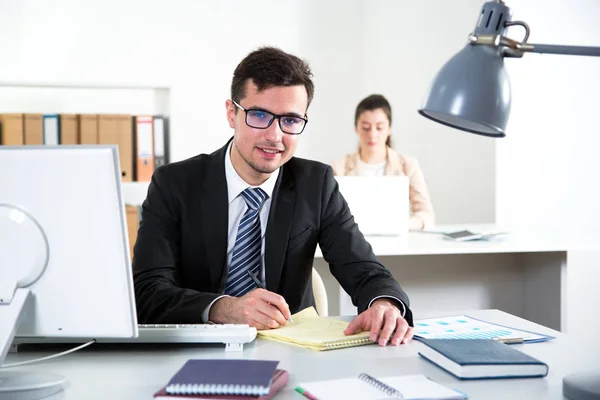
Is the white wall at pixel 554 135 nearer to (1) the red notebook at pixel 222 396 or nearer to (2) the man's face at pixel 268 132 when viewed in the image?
(2) the man's face at pixel 268 132

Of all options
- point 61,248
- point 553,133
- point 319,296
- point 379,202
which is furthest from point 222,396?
point 553,133

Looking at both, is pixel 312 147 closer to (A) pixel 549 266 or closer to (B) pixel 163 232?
(A) pixel 549 266

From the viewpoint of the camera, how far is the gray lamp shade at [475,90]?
1233mm

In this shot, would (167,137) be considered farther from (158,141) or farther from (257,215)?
(257,215)

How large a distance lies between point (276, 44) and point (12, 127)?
1.68m

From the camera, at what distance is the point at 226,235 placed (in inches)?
78.7

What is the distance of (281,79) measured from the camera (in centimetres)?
194

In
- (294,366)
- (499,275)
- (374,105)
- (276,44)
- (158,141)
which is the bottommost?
(499,275)

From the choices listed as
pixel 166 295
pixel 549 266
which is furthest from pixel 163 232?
pixel 549 266

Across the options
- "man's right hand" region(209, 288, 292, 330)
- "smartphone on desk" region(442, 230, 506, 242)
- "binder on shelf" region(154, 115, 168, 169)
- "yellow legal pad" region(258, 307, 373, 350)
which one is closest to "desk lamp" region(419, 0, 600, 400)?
"yellow legal pad" region(258, 307, 373, 350)

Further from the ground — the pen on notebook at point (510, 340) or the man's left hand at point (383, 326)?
the man's left hand at point (383, 326)

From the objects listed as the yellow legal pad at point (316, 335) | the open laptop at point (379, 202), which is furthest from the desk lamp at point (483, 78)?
the open laptop at point (379, 202)

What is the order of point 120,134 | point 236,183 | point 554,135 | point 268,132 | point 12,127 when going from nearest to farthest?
point 268,132, point 236,183, point 12,127, point 120,134, point 554,135

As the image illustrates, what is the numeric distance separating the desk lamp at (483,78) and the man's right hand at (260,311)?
557 millimetres
